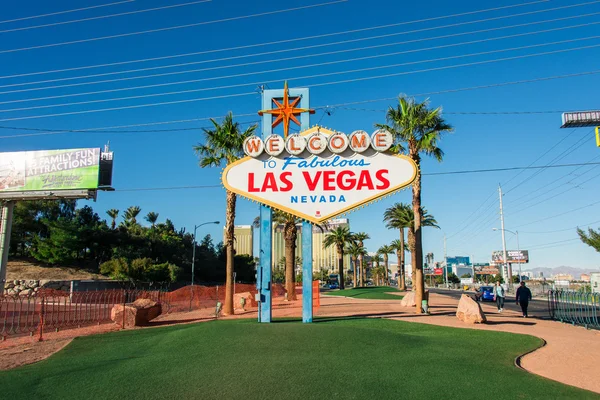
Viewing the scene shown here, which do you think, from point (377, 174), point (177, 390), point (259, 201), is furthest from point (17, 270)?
point (177, 390)

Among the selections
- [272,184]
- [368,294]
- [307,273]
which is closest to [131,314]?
[307,273]

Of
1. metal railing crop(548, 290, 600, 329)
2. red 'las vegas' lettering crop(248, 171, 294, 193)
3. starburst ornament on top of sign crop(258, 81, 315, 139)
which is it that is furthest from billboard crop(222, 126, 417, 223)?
metal railing crop(548, 290, 600, 329)

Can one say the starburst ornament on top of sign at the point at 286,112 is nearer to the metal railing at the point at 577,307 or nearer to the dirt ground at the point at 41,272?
the metal railing at the point at 577,307

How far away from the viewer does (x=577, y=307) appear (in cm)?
2275

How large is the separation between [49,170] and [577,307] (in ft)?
134

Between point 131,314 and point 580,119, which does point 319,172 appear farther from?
point 580,119

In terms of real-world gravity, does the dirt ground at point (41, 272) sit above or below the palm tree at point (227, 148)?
below

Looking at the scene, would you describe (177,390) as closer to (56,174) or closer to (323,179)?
(323,179)

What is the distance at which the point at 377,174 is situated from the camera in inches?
685

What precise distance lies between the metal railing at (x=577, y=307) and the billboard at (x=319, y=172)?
34.2 feet

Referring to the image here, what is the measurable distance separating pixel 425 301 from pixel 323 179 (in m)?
10.4

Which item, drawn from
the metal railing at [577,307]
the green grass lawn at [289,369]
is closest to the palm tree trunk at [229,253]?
the green grass lawn at [289,369]

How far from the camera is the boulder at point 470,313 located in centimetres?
1898

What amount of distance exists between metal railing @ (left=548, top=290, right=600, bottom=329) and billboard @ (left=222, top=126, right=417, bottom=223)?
10.4 m
